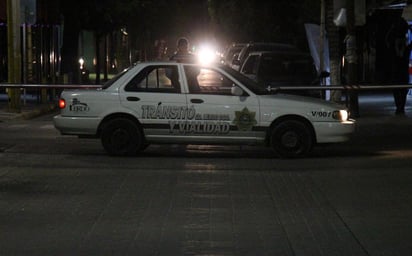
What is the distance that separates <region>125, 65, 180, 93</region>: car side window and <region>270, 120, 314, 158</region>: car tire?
1.81 m

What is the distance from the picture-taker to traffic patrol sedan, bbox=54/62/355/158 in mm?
13406

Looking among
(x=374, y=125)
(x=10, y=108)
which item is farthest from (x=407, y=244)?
(x=10, y=108)

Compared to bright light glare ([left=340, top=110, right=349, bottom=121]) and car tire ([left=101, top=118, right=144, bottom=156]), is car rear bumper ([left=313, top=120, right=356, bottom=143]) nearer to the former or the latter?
bright light glare ([left=340, top=110, right=349, bottom=121])

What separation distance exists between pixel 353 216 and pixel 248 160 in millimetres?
4739

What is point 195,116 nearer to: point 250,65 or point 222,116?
point 222,116

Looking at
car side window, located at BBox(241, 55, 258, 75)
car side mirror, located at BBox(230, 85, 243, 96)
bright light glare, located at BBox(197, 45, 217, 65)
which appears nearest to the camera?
car side mirror, located at BBox(230, 85, 243, 96)

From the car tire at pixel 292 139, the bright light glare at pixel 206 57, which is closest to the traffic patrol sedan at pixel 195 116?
the car tire at pixel 292 139

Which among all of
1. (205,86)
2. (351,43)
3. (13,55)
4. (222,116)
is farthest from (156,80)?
(13,55)

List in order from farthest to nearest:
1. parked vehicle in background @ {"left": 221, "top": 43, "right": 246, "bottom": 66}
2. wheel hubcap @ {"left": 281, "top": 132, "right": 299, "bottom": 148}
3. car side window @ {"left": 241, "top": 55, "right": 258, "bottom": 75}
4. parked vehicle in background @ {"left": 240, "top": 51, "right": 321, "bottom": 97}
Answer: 1. parked vehicle in background @ {"left": 221, "top": 43, "right": 246, "bottom": 66}
2. car side window @ {"left": 241, "top": 55, "right": 258, "bottom": 75}
3. parked vehicle in background @ {"left": 240, "top": 51, "right": 321, "bottom": 97}
4. wheel hubcap @ {"left": 281, "top": 132, "right": 299, "bottom": 148}

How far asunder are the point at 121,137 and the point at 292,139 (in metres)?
2.83

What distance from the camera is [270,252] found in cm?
739

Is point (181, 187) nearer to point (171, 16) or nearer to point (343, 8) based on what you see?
point (343, 8)

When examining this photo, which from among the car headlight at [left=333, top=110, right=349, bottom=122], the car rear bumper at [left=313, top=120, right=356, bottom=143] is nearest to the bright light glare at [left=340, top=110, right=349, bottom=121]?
the car headlight at [left=333, top=110, right=349, bottom=122]

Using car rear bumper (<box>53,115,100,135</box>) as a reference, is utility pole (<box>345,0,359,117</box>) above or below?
above
